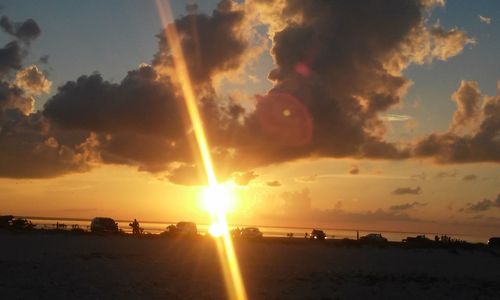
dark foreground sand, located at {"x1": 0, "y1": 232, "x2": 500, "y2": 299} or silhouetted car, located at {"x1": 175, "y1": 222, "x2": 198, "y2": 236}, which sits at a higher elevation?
silhouetted car, located at {"x1": 175, "y1": 222, "x2": 198, "y2": 236}

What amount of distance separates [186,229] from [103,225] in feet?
30.2

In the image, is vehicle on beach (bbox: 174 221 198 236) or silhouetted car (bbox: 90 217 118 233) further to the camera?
vehicle on beach (bbox: 174 221 198 236)

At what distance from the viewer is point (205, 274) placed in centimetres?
3459

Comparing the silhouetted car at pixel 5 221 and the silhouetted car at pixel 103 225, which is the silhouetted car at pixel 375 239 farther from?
the silhouetted car at pixel 5 221

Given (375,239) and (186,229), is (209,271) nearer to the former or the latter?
(186,229)

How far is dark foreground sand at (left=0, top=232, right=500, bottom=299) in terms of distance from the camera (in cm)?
2856

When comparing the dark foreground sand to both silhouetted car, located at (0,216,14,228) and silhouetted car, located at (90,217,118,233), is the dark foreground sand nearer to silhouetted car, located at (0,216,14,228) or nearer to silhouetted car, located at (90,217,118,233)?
silhouetted car, located at (90,217,118,233)

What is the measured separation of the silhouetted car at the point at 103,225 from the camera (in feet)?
216

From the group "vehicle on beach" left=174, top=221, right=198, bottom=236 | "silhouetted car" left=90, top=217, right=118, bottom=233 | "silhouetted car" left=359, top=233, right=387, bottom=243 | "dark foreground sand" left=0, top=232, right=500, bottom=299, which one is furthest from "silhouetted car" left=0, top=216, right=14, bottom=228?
"silhouetted car" left=359, top=233, right=387, bottom=243

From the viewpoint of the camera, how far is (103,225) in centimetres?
6694

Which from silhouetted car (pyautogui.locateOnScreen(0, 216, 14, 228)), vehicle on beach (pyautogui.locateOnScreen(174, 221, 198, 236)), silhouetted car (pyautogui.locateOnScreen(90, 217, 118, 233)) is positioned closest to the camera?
silhouetted car (pyautogui.locateOnScreen(90, 217, 118, 233))

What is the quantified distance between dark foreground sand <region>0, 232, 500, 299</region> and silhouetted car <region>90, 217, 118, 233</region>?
→ 12471mm

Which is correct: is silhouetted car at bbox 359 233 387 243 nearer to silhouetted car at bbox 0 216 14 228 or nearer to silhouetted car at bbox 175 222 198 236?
silhouetted car at bbox 175 222 198 236

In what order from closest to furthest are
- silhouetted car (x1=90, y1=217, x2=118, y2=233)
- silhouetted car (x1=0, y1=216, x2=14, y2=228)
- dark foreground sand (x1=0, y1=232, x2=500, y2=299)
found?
dark foreground sand (x1=0, y1=232, x2=500, y2=299)
silhouetted car (x1=90, y1=217, x2=118, y2=233)
silhouetted car (x1=0, y1=216, x2=14, y2=228)
